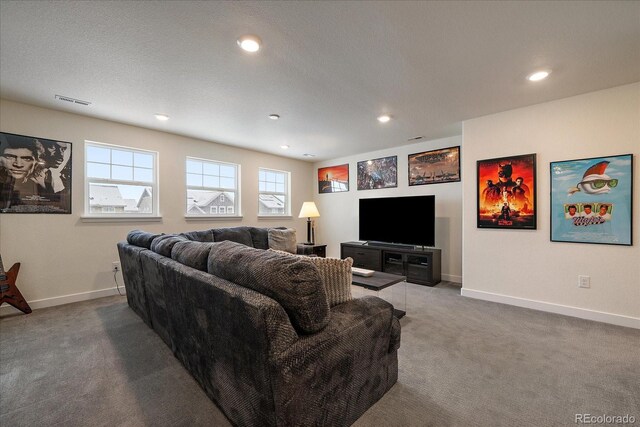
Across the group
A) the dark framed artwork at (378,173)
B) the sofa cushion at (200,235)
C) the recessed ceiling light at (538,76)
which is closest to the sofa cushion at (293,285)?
the recessed ceiling light at (538,76)

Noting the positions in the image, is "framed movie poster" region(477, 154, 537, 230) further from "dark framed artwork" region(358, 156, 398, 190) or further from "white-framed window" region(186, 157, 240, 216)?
"white-framed window" region(186, 157, 240, 216)

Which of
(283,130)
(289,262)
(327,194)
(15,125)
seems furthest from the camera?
(327,194)

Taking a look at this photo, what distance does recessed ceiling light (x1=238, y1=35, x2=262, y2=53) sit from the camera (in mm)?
1937

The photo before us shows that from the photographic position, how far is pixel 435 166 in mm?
4621

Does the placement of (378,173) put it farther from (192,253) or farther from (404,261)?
(192,253)

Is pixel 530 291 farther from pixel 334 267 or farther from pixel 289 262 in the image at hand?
pixel 289 262

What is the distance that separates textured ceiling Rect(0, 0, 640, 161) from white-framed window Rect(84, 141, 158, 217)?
562 millimetres

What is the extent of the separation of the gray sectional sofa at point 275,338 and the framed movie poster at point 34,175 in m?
2.65

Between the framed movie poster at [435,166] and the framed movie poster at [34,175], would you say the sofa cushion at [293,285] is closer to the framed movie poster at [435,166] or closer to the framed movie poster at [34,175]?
the framed movie poster at [34,175]

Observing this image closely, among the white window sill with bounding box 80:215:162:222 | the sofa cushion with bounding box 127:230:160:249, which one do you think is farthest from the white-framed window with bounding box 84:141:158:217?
the sofa cushion with bounding box 127:230:160:249

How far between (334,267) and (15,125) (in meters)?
4.13

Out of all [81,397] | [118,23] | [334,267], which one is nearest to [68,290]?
[81,397]

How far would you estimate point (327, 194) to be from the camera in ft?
20.7

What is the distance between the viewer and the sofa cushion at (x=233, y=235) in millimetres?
4211
